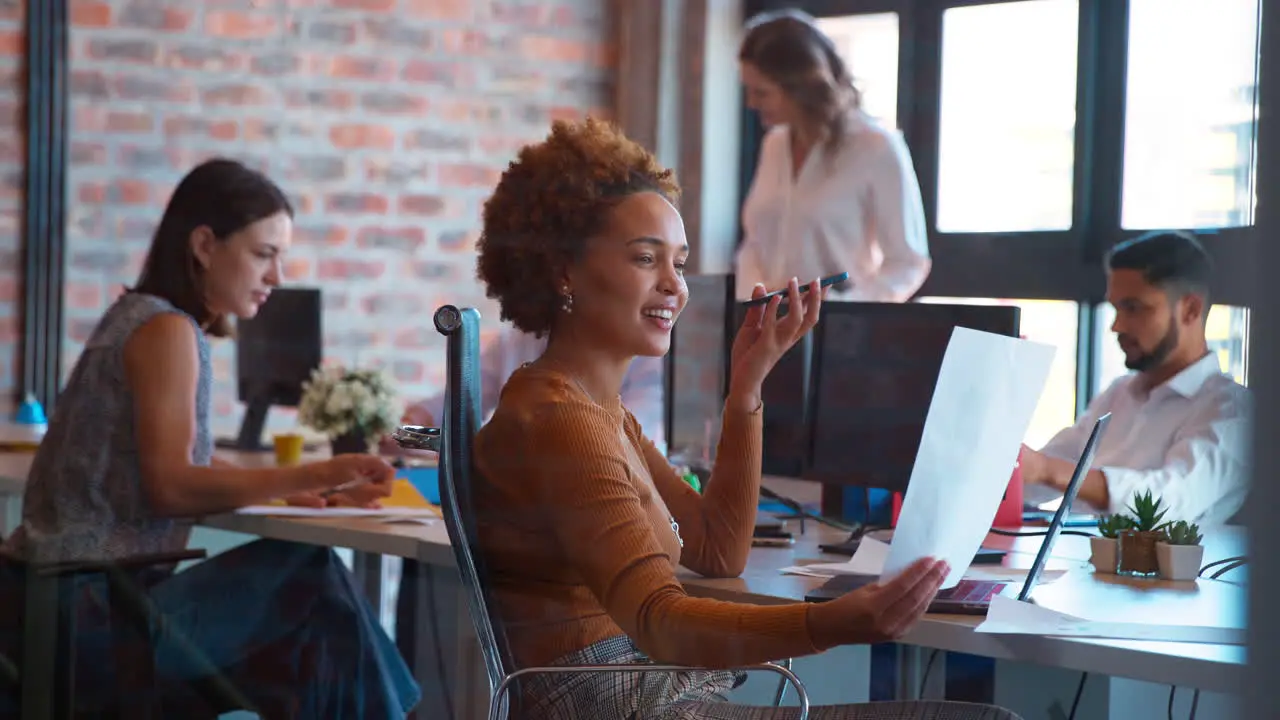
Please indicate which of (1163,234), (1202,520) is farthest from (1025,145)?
(1202,520)

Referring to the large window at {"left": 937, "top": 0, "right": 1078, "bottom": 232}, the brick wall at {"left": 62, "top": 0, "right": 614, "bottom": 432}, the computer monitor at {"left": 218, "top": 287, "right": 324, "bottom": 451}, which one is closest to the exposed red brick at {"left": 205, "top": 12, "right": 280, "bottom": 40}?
the brick wall at {"left": 62, "top": 0, "right": 614, "bottom": 432}

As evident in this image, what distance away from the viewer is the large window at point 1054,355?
4.17ft

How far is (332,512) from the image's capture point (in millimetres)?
2023

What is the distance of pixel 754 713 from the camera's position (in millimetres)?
1307

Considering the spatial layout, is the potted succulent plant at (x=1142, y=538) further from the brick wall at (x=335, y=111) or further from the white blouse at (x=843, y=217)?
the brick wall at (x=335, y=111)

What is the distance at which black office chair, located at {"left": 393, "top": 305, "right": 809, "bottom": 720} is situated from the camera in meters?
1.25

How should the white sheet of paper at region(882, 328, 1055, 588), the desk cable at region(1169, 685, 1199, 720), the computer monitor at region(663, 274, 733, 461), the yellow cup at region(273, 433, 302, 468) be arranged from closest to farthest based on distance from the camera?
the desk cable at region(1169, 685, 1199, 720), the white sheet of paper at region(882, 328, 1055, 588), the computer monitor at region(663, 274, 733, 461), the yellow cup at region(273, 433, 302, 468)

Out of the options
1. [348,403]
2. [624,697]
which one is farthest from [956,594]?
[348,403]

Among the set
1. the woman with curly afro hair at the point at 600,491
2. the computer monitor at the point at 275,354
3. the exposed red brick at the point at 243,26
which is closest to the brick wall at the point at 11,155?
the exposed red brick at the point at 243,26

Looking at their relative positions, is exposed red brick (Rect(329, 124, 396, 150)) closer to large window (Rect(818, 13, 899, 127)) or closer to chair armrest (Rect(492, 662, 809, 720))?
large window (Rect(818, 13, 899, 127))

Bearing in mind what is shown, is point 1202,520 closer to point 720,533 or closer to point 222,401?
point 720,533

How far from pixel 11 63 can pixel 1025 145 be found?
4.38ft

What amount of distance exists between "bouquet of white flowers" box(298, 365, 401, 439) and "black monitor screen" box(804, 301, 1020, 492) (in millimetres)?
713

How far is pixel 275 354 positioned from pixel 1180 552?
1.51 metres
